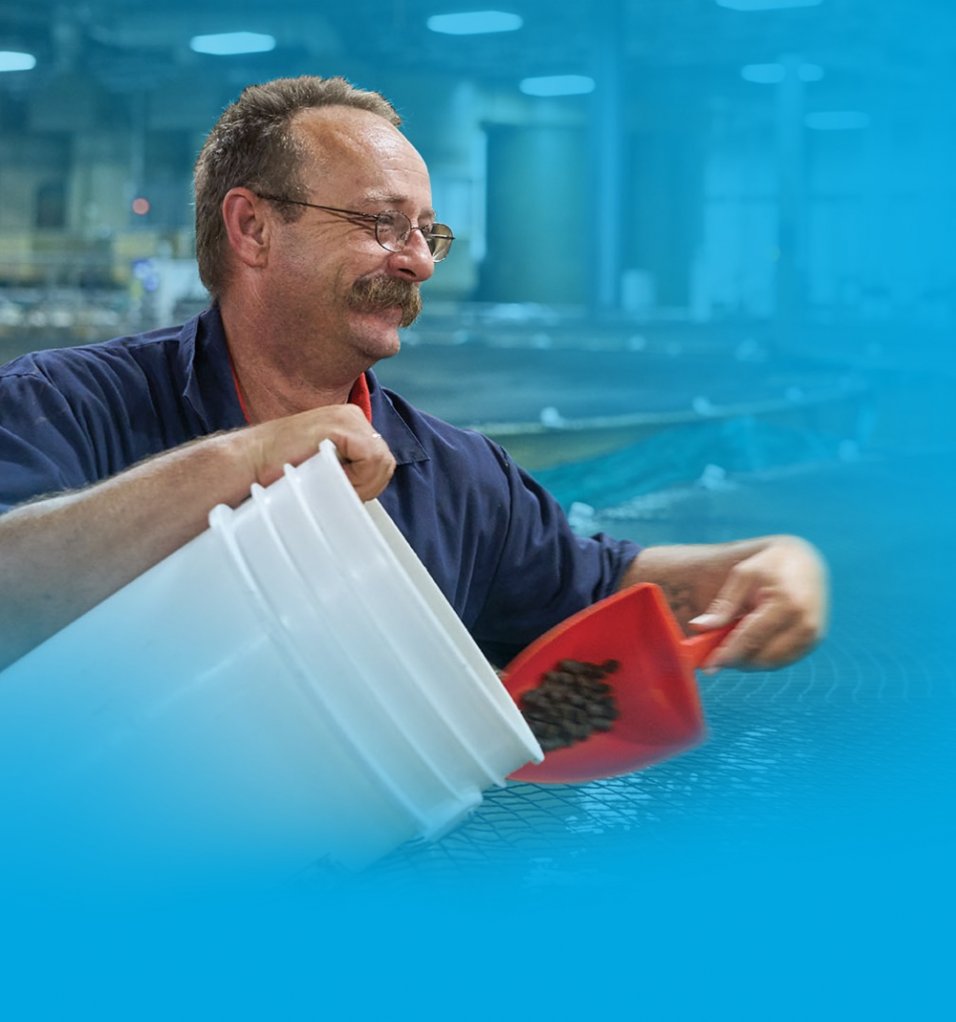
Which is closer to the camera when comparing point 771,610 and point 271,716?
point 271,716

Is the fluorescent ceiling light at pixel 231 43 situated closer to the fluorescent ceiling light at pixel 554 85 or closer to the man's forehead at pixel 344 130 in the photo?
the fluorescent ceiling light at pixel 554 85

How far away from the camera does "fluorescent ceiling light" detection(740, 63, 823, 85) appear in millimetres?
10078

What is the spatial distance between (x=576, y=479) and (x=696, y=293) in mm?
8078

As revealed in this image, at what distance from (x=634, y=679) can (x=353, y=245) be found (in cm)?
39

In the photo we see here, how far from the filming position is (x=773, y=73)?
1056 centimetres

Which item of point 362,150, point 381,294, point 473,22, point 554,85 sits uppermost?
point 473,22

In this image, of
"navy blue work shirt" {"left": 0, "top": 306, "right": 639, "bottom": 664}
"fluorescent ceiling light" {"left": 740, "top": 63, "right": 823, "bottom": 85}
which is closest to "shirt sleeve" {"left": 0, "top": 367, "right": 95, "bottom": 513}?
"navy blue work shirt" {"left": 0, "top": 306, "right": 639, "bottom": 664}

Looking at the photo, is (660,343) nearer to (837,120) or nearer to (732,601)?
(837,120)

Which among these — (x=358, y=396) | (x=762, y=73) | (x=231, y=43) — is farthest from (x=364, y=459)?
(x=762, y=73)

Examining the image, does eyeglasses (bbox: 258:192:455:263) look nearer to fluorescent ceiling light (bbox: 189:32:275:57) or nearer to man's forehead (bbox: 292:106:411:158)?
man's forehead (bbox: 292:106:411:158)

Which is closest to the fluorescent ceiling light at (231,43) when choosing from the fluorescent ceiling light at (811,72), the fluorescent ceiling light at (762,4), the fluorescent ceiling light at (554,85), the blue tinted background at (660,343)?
the blue tinted background at (660,343)

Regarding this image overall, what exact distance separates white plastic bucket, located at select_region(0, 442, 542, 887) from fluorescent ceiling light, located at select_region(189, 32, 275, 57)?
30.1 feet

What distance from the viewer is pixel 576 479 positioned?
3.02 meters

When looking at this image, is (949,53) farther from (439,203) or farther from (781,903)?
(781,903)
